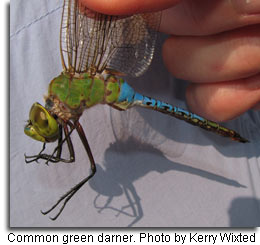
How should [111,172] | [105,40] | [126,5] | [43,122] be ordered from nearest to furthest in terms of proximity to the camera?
[126,5]
[43,122]
[105,40]
[111,172]

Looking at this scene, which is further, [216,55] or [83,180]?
[216,55]

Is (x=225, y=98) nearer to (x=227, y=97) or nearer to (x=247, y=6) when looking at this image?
(x=227, y=97)

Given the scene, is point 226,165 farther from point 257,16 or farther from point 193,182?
point 257,16

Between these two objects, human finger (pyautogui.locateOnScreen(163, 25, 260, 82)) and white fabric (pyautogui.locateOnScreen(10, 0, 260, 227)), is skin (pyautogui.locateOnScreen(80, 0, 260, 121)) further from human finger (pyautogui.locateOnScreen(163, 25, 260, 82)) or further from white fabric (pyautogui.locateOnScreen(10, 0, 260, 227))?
white fabric (pyautogui.locateOnScreen(10, 0, 260, 227))


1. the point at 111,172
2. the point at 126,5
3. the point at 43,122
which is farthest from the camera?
the point at 111,172

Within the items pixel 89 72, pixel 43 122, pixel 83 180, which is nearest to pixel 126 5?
pixel 89 72

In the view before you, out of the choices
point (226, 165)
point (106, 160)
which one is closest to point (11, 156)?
point (106, 160)
